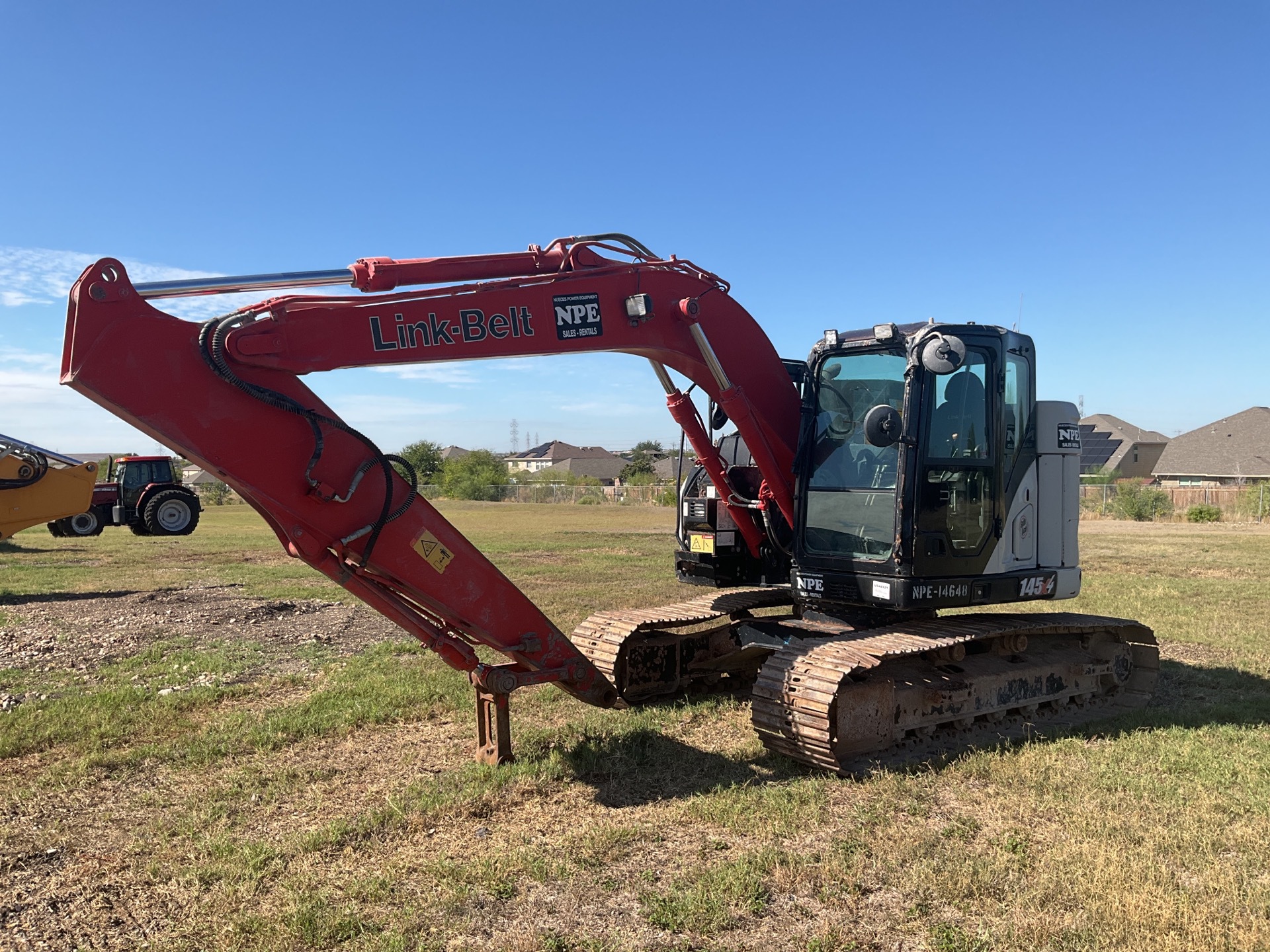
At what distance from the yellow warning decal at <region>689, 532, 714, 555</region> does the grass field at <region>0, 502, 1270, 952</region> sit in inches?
53.3

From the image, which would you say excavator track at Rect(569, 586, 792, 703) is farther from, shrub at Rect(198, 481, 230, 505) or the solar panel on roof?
the solar panel on roof

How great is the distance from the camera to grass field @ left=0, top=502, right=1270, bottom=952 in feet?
14.4

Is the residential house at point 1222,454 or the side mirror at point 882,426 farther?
the residential house at point 1222,454

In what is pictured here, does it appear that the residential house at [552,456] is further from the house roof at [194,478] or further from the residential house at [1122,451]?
the residential house at [1122,451]

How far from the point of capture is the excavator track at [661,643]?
26.9 ft

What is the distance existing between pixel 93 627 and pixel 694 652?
817 centimetres

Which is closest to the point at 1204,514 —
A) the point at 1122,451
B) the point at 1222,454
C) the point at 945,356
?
the point at 1222,454

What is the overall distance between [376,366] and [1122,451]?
7292 centimetres

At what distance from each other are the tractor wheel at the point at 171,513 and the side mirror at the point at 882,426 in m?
26.8

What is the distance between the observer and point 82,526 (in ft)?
91.4

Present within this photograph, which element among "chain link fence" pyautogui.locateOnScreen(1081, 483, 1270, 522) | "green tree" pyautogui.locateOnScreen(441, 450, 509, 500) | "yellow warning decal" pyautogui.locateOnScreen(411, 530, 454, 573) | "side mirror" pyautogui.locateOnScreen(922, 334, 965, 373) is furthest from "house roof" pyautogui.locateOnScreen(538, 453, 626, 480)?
"yellow warning decal" pyautogui.locateOnScreen(411, 530, 454, 573)

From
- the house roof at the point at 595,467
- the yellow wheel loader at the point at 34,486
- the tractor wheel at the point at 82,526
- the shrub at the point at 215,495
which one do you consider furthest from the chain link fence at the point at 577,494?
the house roof at the point at 595,467

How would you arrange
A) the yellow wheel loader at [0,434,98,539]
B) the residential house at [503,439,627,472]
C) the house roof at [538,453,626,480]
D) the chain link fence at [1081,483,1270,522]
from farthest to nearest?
the residential house at [503,439,627,472] → the house roof at [538,453,626,480] → the chain link fence at [1081,483,1270,522] → the yellow wheel loader at [0,434,98,539]

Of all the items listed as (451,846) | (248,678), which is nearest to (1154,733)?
(451,846)
